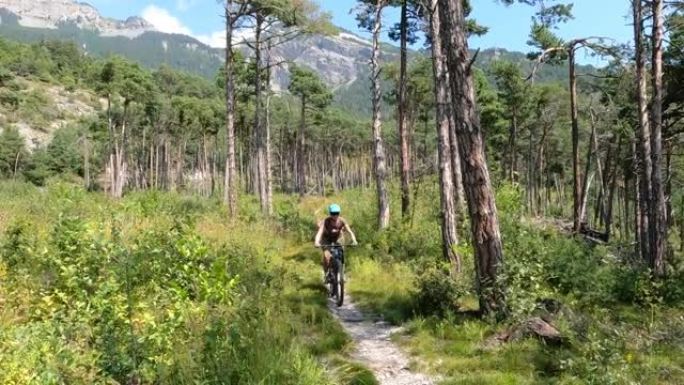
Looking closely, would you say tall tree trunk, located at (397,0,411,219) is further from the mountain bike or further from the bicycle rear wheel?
the bicycle rear wheel

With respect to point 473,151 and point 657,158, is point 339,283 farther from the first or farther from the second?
point 657,158

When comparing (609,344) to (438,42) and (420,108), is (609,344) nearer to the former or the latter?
(438,42)

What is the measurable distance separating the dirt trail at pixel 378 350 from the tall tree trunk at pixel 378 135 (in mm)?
7213

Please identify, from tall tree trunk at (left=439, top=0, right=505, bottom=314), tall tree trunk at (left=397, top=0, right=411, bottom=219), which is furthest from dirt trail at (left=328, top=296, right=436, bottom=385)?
tall tree trunk at (left=397, top=0, right=411, bottom=219)

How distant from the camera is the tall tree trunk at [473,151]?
7.71 metres

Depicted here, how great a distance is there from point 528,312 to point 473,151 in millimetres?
2323

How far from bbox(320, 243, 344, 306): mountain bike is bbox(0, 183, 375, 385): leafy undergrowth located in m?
1.19

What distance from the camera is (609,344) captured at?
5680 millimetres

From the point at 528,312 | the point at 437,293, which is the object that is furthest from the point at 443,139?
the point at 528,312

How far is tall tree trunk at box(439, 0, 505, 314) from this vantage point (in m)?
7.71

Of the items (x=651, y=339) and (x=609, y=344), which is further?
(x=651, y=339)

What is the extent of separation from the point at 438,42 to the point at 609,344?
9.29 metres

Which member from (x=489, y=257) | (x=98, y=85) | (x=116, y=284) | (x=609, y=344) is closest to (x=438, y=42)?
(x=489, y=257)

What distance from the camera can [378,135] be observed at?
57.4 ft
